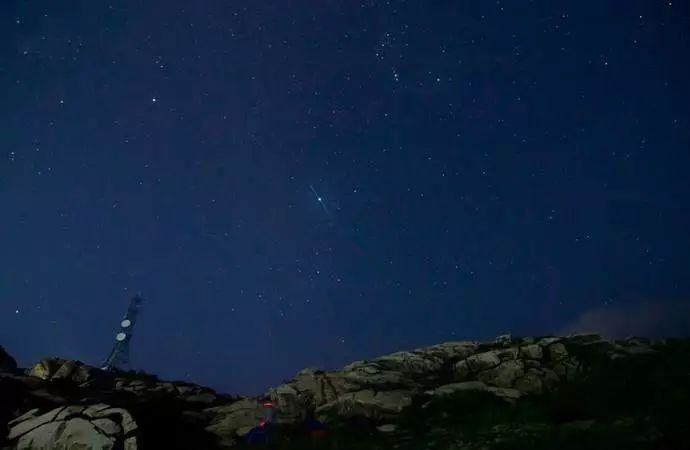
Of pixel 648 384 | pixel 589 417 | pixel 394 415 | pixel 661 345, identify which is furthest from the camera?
pixel 661 345

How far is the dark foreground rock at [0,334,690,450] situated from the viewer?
1139 cm

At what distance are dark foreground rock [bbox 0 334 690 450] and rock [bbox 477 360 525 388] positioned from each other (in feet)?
0.20

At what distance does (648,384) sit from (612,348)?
506 inches

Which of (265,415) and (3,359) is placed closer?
(265,415)

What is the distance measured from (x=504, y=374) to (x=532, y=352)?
3369mm

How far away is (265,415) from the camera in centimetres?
2012

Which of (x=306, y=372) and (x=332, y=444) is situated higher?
(x=306, y=372)

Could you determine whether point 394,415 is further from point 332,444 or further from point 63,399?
point 63,399

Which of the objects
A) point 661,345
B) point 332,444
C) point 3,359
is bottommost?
point 332,444

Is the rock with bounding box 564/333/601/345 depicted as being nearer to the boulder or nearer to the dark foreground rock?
the dark foreground rock

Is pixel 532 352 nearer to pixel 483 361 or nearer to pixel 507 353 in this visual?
pixel 507 353

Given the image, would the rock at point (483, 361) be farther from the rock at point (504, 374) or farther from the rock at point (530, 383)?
the rock at point (530, 383)

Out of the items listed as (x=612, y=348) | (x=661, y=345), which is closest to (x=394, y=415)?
(x=612, y=348)

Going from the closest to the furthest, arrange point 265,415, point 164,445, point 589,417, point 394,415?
point 589,417 → point 164,445 → point 394,415 → point 265,415
